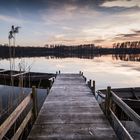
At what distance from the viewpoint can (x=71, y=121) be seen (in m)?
6.71

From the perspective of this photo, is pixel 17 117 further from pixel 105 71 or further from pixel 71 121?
pixel 105 71

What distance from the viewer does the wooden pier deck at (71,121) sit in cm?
567

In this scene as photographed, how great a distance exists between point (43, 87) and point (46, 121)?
13.3m

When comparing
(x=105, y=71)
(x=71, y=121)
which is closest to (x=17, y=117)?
(x=71, y=121)

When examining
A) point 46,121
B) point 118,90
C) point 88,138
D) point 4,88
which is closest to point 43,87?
point 4,88

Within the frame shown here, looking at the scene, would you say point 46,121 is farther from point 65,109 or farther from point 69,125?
point 65,109

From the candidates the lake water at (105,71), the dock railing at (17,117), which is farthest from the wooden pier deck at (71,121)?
the lake water at (105,71)

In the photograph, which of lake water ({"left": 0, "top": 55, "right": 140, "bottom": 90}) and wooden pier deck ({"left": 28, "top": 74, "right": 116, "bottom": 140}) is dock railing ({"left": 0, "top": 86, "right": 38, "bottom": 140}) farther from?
lake water ({"left": 0, "top": 55, "right": 140, "bottom": 90})

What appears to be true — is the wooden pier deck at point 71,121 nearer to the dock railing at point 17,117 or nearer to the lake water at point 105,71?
the dock railing at point 17,117

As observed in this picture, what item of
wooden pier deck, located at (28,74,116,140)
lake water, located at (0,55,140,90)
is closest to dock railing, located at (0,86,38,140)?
wooden pier deck, located at (28,74,116,140)

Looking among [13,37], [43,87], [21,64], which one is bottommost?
[43,87]

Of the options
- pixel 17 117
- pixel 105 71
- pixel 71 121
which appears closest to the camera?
pixel 17 117

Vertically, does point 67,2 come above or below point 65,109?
above

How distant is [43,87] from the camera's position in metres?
19.9
